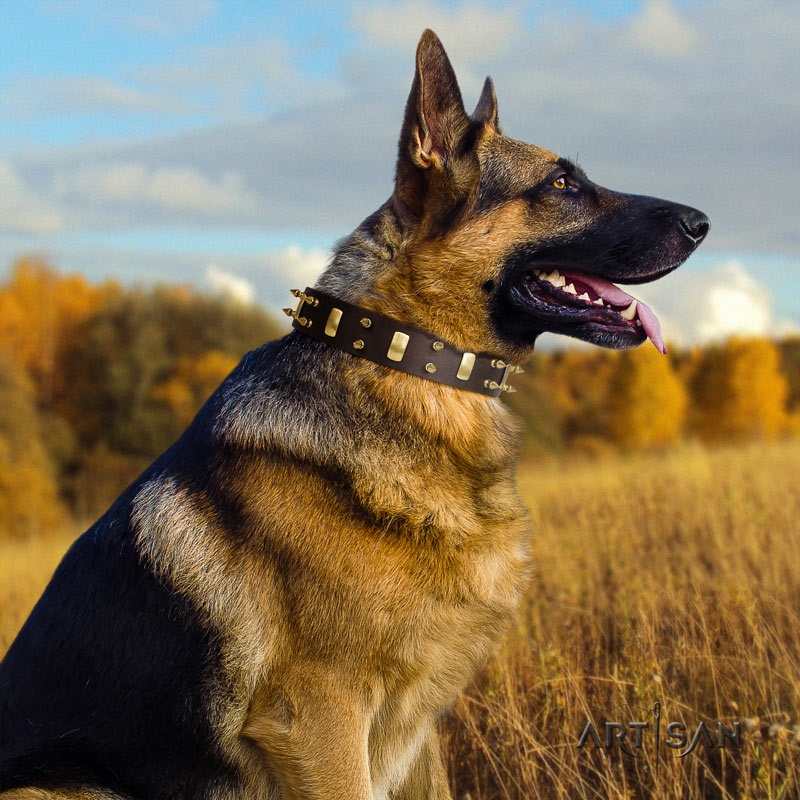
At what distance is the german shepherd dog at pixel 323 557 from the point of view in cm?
263

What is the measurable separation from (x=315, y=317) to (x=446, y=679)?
1.38 meters

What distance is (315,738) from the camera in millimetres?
2566

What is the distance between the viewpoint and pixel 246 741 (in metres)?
2.68

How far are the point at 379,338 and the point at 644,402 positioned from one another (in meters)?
50.1

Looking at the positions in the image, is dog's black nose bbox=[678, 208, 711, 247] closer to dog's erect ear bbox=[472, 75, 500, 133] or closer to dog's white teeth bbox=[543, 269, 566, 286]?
dog's white teeth bbox=[543, 269, 566, 286]

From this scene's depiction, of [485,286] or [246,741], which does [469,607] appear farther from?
[485,286]

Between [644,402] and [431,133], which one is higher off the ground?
[431,133]

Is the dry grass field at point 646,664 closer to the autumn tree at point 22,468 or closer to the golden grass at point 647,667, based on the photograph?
the golden grass at point 647,667

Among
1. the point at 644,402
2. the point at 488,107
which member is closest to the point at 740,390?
the point at 644,402

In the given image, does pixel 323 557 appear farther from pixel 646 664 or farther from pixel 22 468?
pixel 22 468

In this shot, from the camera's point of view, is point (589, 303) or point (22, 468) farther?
point (22, 468)

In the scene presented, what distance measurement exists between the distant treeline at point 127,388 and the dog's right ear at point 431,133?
77.4 feet

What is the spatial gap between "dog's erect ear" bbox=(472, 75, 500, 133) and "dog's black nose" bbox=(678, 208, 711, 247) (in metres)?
0.92

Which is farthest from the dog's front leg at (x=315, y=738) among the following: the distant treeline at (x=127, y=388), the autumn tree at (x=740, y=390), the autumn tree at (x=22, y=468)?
the autumn tree at (x=740, y=390)
